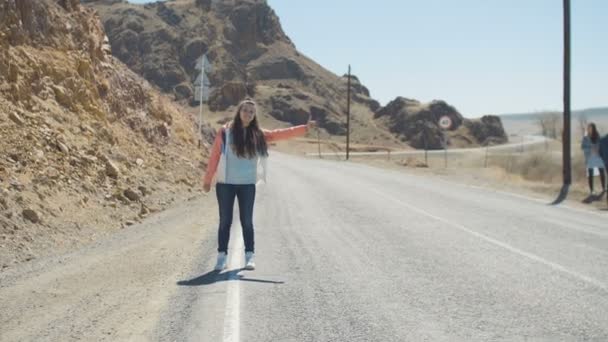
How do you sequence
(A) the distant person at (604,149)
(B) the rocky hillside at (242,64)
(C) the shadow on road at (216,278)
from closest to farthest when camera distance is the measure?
(C) the shadow on road at (216,278)
(A) the distant person at (604,149)
(B) the rocky hillside at (242,64)

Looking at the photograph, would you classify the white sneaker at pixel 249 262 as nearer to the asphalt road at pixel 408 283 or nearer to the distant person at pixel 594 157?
the asphalt road at pixel 408 283

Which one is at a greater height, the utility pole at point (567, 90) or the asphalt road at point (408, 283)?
the utility pole at point (567, 90)

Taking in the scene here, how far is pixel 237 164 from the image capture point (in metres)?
7.00

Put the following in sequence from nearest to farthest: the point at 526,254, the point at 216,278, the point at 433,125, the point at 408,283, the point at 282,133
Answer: the point at 408,283, the point at 216,278, the point at 282,133, the point at 526,254, the point at 433,125

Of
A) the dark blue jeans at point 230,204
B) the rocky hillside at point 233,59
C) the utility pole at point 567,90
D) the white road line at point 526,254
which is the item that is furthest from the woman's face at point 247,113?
the rocky hillside at point 233,59

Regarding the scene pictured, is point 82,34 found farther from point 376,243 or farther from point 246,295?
point 246,295

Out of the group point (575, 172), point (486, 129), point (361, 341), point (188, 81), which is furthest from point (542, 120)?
point (361, 341)

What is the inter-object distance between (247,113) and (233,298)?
2.23m

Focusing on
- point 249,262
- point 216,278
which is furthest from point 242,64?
point 216,278

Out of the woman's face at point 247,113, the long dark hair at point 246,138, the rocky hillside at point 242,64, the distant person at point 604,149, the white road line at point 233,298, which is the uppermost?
the rocky hillside at point 242,64

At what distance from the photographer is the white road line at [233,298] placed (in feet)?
15.4

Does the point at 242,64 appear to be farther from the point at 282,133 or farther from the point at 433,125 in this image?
the point at 282,133

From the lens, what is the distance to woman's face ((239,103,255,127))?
6.95 m

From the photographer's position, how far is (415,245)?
857 centimetres
